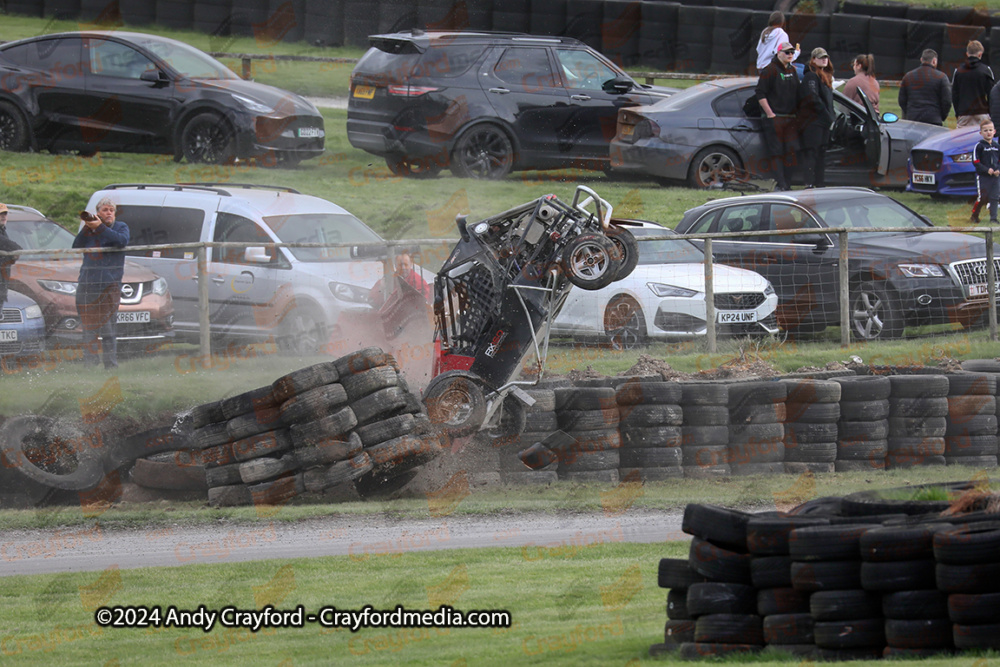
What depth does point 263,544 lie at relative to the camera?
8445mm

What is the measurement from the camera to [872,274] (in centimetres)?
1292

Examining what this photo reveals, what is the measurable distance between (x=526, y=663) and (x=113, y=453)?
6.01 metres

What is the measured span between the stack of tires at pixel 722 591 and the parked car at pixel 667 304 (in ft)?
22.9

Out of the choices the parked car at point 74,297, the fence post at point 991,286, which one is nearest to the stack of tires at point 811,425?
the fence post at point 991,286

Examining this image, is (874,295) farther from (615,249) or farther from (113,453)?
(113,453)

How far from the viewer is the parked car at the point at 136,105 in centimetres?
1661

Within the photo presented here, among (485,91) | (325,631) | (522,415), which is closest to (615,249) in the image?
(522,415)

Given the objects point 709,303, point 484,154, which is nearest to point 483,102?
point 484,154

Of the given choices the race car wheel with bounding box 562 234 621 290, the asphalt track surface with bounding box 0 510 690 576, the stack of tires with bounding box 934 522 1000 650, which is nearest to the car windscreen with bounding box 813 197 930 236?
the race car wheel with bounding box 562 234 621 290

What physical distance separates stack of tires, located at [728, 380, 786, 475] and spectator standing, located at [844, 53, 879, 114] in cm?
942

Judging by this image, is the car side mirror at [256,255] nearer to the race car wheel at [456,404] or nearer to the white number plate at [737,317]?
the race car wheel at [456,404]

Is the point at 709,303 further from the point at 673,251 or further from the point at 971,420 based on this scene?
the point at 971,420

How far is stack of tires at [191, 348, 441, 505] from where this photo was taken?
951 cm

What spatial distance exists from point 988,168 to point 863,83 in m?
3.63
